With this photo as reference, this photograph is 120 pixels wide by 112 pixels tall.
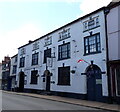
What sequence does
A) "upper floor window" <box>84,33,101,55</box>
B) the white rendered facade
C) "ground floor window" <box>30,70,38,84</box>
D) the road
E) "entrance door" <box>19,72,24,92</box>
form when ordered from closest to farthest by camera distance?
the road, the white rendered facade, "upper floor window" <box>84,33,101,55</box>, "ground floor window" <box>30,70,38,84</box>, "entrance door" <box>19,72,24,92</box>

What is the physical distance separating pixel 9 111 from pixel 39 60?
15.2 meters

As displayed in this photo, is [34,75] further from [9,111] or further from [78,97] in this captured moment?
[9,111]

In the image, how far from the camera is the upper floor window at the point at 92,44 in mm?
15511

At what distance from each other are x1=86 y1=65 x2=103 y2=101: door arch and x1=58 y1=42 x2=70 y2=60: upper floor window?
13.4ft

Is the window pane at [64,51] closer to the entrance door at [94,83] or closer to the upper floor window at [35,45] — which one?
the entrance door at [94,83]

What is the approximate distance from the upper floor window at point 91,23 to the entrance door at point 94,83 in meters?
4.46

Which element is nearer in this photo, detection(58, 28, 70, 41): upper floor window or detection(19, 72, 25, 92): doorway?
detection(58, 28, 70, 41): upper floor window

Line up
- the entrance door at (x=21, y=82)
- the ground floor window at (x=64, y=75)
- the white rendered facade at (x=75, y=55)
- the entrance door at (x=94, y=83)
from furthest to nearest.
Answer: the entrance door at (x=21, y=82), the ground floor window at (x=64, y=75), the white rendered facade at (x=75, y=55), the entrance door at (x=94, y=83)

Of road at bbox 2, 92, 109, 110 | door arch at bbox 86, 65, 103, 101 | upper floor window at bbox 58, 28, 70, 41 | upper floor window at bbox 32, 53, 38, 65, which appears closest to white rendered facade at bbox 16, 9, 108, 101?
upper floor window at bbox 58, 28, 70, 41

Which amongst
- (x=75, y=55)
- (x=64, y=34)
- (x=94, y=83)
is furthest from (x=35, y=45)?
(x=94, y=83)

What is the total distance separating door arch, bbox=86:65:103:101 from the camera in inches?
579

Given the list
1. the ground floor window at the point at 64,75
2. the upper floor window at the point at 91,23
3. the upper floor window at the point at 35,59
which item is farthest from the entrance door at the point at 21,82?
the upper floor window at the point at 91,23

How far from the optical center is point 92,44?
1611 centimetres

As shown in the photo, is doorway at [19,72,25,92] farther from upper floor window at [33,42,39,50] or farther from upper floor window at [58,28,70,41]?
upper floor window at [58,28,70,41]
